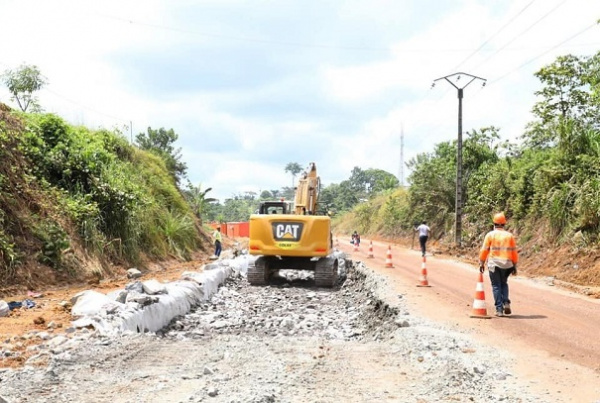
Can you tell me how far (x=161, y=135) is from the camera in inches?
2140

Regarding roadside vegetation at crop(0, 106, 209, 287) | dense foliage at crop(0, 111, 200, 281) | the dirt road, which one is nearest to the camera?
the dirt road

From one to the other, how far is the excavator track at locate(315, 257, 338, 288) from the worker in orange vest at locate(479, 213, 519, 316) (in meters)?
6.95

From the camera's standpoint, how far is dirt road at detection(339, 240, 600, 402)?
5730mm

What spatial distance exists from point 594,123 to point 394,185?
53027 mm

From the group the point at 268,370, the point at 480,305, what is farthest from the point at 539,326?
the point at 268,370

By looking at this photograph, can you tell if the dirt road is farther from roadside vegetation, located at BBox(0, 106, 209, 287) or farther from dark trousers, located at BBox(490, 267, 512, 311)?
roadside vegetation, located at BBox(0, 106, 209, 287)

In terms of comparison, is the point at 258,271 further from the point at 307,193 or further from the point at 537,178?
the point at 537,178

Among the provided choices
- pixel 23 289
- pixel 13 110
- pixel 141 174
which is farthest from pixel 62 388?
pixel 141 174

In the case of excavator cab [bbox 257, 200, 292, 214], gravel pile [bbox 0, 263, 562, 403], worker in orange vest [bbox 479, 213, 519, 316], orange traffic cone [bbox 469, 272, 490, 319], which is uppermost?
excavator cab [bbox 257, 200, 292, 214]

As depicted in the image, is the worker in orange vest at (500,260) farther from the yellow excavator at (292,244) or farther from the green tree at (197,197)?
the green tree at (197,197)

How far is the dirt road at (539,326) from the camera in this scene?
18.8 feet

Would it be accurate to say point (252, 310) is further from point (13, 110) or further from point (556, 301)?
point (13, 110)

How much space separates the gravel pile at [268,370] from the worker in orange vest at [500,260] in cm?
159

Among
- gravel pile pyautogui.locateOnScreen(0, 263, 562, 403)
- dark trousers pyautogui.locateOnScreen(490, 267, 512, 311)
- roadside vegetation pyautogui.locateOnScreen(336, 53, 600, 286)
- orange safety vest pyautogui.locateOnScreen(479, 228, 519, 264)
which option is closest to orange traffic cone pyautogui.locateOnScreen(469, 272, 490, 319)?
dark trousers pyautogui.locateOnScreen(490, 267, 512, 311)
